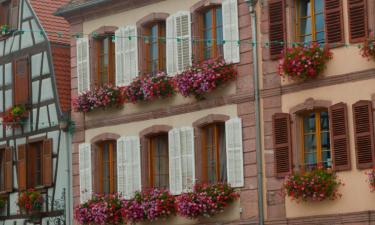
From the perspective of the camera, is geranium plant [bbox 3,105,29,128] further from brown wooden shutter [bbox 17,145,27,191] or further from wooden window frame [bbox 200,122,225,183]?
wooden window frame [bbox 200,122,225,183]

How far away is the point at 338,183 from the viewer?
23.0 metres

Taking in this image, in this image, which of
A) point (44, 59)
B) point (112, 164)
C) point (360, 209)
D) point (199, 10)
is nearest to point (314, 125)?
point (360, 209)

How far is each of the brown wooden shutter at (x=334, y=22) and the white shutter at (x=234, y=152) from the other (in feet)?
9.35

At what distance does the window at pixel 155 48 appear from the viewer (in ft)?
90.7

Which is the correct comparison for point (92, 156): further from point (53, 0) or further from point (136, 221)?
point (53, 0)

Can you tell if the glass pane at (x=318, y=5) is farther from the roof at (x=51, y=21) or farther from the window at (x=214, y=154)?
the roof at (x=51, y=21)

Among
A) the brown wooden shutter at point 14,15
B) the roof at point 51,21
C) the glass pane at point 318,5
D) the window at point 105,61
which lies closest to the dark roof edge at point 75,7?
the window at point 105,61

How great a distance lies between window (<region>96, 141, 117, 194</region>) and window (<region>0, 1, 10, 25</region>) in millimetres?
5671

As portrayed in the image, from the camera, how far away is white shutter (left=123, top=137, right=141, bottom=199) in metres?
27.5

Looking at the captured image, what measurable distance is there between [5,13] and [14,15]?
1.96 ft

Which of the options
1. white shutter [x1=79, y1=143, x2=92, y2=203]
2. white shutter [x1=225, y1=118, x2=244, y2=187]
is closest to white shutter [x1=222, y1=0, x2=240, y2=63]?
white shutter [x1=225, y1=118, x2=244, y2=187]

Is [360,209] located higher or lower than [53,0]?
lower

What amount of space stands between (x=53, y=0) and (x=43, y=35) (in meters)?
1.73

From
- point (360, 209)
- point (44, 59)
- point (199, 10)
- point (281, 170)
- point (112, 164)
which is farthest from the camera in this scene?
point (44, 59)
